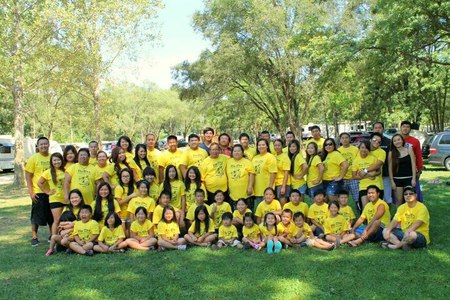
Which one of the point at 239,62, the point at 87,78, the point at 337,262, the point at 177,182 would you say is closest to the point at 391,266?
the point at 337,262

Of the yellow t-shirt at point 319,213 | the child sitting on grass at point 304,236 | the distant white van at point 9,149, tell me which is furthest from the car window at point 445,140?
the distant white van at point 9,149

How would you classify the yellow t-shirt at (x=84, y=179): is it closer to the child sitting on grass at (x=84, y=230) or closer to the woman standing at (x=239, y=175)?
the child sitting on grass at (x=84, y=230)

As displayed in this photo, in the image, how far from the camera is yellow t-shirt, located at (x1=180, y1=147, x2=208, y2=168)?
713 centimetres

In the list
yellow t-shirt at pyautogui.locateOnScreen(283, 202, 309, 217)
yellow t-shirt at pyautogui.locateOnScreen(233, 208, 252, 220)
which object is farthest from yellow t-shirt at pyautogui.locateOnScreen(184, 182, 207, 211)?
yellow t-shirt at pyautogui.locateOnScreen(283, 202, 309, 217)

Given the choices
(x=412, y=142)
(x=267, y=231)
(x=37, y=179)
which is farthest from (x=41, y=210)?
(x=412, y=142)

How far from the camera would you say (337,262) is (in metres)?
5.43

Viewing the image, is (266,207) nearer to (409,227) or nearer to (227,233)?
(227,233)

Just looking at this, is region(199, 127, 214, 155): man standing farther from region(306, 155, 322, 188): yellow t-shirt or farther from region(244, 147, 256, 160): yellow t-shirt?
region(306, 155, 322, 188): yellow t-shirt

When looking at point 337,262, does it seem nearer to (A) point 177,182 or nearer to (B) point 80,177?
(A) point 177,182

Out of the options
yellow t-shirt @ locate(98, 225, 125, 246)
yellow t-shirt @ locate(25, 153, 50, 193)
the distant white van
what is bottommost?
yellow t-shirt @ locate(98, 225, 125, 246)

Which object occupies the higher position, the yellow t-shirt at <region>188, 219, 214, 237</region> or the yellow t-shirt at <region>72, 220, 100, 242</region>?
A: the yellow t-shirt at <region>72, 220, 100, 242</region>

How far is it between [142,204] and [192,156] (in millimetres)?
1190

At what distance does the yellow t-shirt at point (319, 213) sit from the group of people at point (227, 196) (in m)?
0.02

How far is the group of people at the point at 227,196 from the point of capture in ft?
20.6
